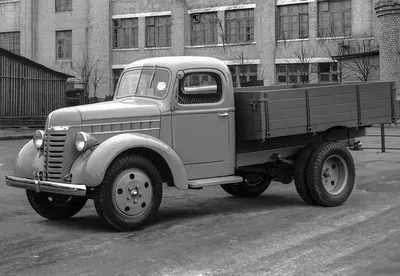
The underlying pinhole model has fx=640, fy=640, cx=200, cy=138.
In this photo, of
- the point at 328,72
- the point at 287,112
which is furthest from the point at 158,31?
the point at 287,112

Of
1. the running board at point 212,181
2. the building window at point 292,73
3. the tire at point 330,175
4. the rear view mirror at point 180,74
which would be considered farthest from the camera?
the building window at point 292,73

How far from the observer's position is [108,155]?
7.50 m

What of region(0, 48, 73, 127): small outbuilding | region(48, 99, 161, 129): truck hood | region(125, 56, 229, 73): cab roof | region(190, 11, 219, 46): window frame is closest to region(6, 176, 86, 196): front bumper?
region(48, 99, 161, 129): truck hood

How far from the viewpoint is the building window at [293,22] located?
42.2 m

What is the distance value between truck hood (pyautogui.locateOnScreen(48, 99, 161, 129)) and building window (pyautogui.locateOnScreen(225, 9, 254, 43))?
1449 inches

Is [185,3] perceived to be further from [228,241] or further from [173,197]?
[228,241]

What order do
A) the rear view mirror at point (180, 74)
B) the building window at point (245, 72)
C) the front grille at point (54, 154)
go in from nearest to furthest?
the front grille at point (54, 154)
the rear view mirror at point (180, 74)
the building window at point (245, 72)

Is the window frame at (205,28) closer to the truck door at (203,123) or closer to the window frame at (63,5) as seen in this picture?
the window frame at (63,5)

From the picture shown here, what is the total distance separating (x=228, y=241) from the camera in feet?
23.4

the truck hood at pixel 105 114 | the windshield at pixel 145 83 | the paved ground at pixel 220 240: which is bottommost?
the paved ground at pixel 220 240

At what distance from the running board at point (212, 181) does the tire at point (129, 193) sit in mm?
620

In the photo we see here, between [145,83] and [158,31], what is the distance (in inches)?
1560

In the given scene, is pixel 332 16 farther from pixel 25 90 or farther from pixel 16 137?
pixel 16 137

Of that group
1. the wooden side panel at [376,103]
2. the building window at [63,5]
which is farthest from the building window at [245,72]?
the wooden side panel at [376,103]
